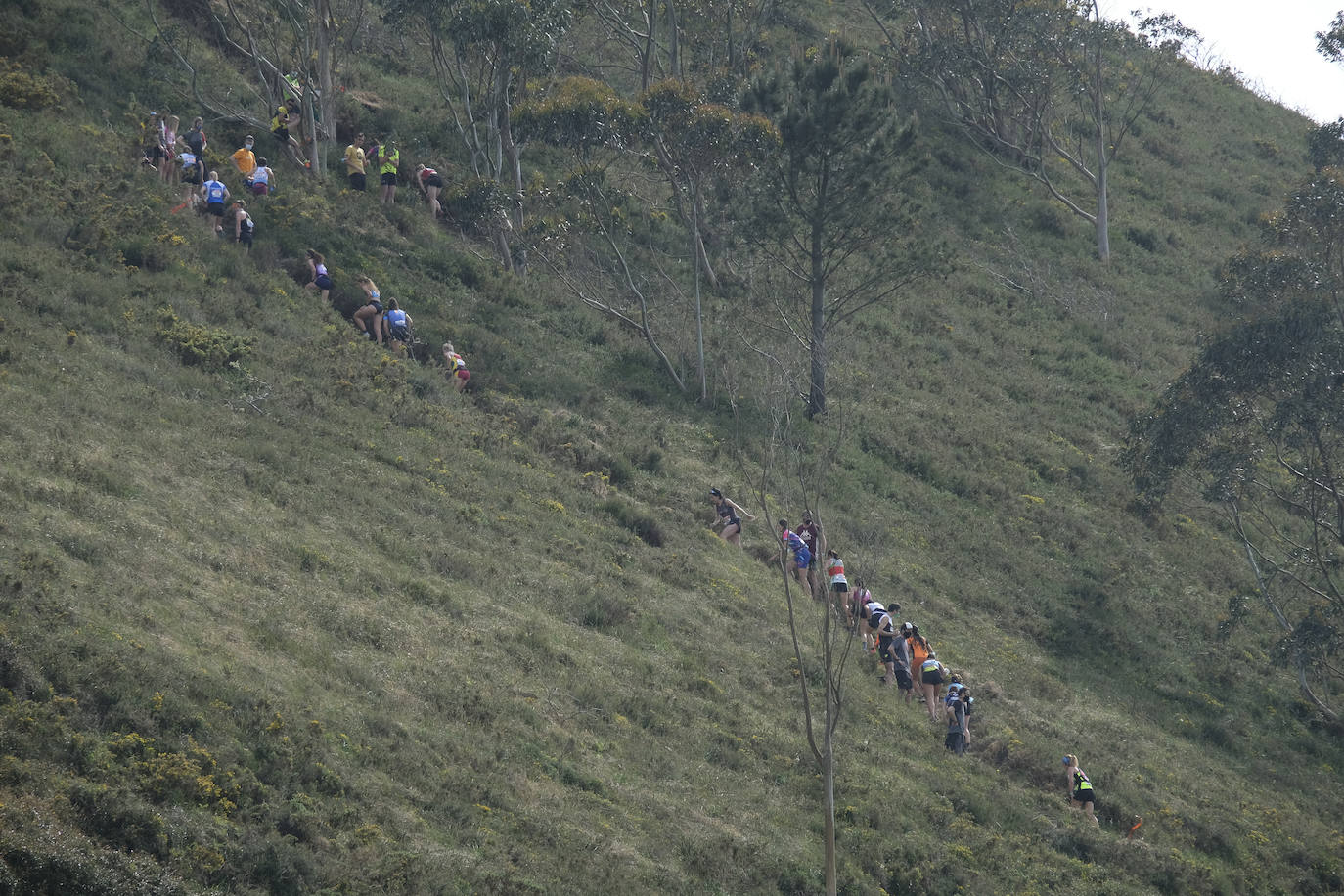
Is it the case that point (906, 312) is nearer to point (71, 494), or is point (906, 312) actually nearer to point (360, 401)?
point (360, 401)

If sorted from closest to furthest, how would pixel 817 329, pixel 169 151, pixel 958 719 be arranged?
pixel 958 719 → pixel 169 151 → pixel 817 329

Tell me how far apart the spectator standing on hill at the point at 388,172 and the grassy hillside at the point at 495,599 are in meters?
0.74

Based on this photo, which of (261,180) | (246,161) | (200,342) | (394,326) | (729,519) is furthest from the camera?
(246,161)

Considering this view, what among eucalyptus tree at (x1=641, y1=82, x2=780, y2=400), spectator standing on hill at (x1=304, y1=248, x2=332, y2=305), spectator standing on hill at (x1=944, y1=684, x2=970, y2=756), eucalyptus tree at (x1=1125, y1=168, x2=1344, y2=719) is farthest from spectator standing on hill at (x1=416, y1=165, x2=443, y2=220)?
spectator standing on hill at (x1=944, y1=684, x2=970, y2=756)

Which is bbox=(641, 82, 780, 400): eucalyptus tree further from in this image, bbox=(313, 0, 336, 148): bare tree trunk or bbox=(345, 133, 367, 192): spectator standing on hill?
bbox=(313, 0, 336, 148): bare tree trunk

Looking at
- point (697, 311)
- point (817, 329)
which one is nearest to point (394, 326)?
point (697, 311)

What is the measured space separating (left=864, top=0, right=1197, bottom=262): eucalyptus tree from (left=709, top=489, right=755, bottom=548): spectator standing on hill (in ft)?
96.4

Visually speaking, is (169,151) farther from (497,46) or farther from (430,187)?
(497,46)

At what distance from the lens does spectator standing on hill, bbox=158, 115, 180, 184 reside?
2620 cm

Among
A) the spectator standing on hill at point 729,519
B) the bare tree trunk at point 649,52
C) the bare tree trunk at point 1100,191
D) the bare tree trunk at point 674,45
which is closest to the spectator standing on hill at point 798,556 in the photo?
the spectator standing on hill at point 729,519

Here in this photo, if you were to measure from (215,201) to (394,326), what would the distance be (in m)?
4.68

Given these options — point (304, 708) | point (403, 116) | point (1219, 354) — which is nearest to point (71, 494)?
point (304, 708)

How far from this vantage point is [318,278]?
25.7 meters

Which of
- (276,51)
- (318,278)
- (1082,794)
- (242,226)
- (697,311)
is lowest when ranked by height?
(1082,794)
